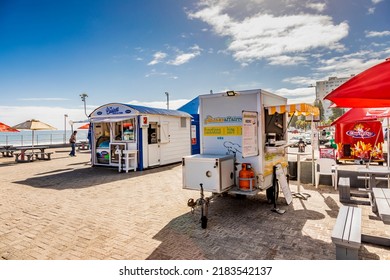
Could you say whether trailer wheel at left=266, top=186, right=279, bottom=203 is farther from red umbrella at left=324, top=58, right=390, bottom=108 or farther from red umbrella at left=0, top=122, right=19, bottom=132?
red umbrella at left=0, top=122, right=19, bottom=132

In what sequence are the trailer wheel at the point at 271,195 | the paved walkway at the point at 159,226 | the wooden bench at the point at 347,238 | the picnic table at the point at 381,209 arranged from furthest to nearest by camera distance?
1. the trailer wheel at the point at 271,195
2. the paved walkway at the point at 159,226
3. the picnic table at the point at 381,209
4. the wooden bench at the point at 347,238

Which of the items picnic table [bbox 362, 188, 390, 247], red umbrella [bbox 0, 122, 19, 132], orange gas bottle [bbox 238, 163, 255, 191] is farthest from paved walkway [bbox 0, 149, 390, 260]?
red umbrella [bbox 0, 122, 19, 132]

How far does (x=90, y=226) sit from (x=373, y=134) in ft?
38.0

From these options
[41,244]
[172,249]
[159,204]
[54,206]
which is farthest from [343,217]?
[54,206]

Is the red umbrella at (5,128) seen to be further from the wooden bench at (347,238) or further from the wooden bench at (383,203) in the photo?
the wooden bench at (383,203)

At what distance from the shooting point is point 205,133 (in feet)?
18.1

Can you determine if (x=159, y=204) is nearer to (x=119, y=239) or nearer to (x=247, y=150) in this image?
(x=119, y=239)

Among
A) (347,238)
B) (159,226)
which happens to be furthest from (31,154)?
(347,238)

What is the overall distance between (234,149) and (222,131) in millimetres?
462

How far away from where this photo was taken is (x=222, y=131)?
530 cm

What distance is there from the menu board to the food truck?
6487 mm

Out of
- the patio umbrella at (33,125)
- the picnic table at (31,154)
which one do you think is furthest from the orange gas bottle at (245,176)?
the patio umbrella at (33,125)

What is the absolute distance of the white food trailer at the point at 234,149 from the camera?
15.1ft

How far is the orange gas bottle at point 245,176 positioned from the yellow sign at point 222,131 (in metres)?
0.67
